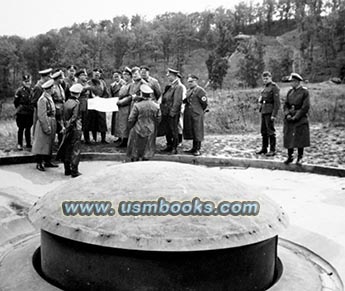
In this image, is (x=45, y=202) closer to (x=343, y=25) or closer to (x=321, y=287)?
(x=321, y=287)

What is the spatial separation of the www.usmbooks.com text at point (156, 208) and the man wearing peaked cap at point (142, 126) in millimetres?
5670

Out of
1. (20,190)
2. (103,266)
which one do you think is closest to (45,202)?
(103,266)

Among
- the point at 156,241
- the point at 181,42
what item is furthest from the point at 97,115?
the point at 181,42

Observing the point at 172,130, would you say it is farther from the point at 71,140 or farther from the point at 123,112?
the point at 71,140

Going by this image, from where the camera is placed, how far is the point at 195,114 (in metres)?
11.1

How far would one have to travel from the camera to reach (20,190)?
291 inches

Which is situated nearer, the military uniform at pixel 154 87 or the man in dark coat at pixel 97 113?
the military uniform at pixel 154 87

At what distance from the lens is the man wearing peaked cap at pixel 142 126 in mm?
9336

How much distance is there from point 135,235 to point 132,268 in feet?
0.84

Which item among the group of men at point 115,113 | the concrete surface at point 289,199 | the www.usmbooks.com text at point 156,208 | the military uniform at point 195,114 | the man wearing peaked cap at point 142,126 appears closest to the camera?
the www.usmbooks.com text at point 156,208

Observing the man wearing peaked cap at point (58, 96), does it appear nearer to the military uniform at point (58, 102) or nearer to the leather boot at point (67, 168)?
the military uniform at point (58, 102)

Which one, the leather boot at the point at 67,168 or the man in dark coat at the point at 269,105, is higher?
the man in dark coat at the point at 269,105

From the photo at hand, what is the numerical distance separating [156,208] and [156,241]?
37cm

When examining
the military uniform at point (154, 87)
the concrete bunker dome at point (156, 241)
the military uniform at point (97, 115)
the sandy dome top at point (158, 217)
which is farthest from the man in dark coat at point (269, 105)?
the concrete bunker dome at point (156, 241)
